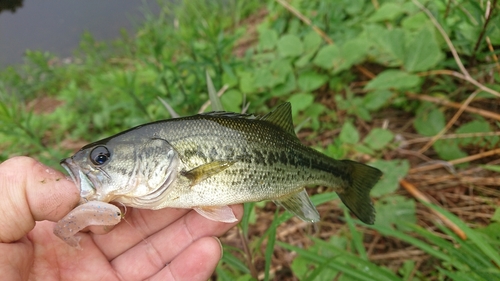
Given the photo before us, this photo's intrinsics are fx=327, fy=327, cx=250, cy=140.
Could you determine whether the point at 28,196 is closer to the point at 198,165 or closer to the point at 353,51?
the point at 198,165

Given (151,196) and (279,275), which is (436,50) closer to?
(279,275)

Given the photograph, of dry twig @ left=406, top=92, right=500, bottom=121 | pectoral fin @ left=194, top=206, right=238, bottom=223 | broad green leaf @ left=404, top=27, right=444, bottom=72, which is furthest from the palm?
dry twig @ left=406, top=92, right=500, bottom=121

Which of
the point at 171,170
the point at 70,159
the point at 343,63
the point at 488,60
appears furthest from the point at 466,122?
the point at 70,159

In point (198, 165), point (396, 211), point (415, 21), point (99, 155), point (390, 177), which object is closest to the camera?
point (99, 155)

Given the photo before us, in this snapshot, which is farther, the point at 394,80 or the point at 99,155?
the point at 394,80

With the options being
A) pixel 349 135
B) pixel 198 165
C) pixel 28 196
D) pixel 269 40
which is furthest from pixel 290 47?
pixel 28 196

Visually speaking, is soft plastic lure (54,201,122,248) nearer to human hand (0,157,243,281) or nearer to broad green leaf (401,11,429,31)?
human hand (0,157,243,281)
